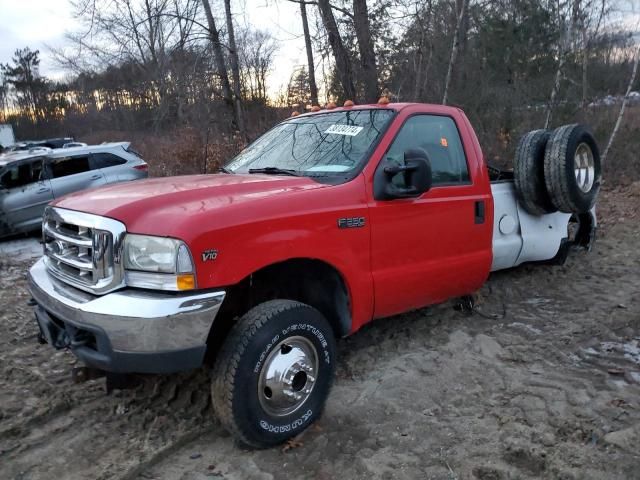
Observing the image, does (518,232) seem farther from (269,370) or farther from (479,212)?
(269,370)

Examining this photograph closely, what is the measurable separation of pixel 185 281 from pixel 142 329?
1.00ft

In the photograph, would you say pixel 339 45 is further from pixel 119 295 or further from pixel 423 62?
pixel 119 295

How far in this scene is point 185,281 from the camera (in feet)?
8.88

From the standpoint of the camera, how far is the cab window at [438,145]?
3.97 metres

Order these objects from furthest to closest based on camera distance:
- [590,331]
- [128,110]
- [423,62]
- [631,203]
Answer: [128,110] < [423,62] < [631,203] < [590,331]

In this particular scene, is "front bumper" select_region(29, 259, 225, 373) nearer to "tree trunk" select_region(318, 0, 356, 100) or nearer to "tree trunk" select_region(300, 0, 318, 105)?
"tree trunk" select_region(318, 0, 356, 100)

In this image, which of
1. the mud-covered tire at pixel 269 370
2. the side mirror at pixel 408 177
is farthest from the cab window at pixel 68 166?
the mud-covered tire at pixel 269 370

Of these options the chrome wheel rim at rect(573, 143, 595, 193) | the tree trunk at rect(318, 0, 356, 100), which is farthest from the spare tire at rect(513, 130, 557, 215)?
the tree trunk at rect(318, 0, 356, 100)

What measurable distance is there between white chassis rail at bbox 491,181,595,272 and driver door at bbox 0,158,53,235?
829 centimetres

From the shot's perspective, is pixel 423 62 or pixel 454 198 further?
pixel 423 62

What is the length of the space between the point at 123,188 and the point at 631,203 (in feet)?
28.7

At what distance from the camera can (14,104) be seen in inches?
2277

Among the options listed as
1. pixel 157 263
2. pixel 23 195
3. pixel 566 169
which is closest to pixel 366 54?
pixel 23 195

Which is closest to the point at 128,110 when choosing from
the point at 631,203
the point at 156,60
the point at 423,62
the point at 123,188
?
the point at 156,60
